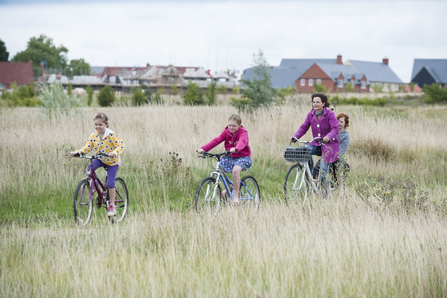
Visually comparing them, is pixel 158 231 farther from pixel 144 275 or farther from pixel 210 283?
pixel 210 283

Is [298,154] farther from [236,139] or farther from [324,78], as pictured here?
[324,78]

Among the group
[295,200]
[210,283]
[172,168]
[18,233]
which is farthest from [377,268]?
[172,168]

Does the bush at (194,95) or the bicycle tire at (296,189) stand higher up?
the bush at (194,95)

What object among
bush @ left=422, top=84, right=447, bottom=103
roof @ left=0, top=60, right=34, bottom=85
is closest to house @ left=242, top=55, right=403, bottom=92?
bush @ left=422, top=84, right=447, bottom=103

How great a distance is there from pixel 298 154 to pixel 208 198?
5.82 ft

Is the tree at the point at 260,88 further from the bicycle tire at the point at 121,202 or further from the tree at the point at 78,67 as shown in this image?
the tree at the point at 78,67

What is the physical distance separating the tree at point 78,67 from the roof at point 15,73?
48.6ft

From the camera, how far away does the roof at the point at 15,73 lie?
84.8 m

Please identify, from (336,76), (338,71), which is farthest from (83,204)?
(338,71)

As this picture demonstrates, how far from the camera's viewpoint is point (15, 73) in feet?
284

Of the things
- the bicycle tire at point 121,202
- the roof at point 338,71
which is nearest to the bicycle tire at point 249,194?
the bicycle tire at point 121,202

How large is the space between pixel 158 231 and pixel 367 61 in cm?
10522

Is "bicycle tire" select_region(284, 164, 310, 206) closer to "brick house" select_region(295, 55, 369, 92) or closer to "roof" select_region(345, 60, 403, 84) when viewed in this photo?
"brick house" select_region(295, 55, 369, 92)

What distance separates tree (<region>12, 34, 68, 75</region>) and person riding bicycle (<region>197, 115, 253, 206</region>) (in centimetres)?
10229
